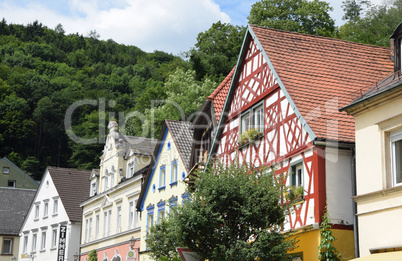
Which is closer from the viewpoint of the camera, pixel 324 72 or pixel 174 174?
pixel 324 72

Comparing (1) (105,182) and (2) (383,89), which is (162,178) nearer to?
(1) (105,182)

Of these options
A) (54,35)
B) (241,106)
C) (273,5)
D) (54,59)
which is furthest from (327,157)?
(54,35)

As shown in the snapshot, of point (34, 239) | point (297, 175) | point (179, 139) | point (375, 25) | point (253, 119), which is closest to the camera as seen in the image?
point (297, 175)

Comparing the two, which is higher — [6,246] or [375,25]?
[375,25]

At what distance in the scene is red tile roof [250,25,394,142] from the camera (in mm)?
18672

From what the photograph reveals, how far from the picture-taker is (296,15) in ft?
168

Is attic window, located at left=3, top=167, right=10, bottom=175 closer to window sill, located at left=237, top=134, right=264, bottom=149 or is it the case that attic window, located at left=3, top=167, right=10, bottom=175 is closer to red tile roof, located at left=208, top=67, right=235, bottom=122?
red tile roof, located at left=208, top=67, right=235, bottom=122

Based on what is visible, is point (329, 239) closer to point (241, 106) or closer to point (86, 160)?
point (241, 106)

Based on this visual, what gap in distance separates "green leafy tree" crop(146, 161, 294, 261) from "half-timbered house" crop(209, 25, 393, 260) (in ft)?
3.16

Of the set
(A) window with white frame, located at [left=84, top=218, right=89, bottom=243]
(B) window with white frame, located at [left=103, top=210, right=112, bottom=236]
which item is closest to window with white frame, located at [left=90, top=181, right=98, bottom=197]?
(A) window with white frame, located at [left=84, top=218, right=89, bottom=243]

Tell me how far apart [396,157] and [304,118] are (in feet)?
12.8

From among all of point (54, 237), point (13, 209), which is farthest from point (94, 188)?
point (13, 209)

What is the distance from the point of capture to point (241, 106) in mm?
23469

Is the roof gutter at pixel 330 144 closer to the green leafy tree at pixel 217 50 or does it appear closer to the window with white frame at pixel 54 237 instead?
the green leafy tree at pixel 217 50
